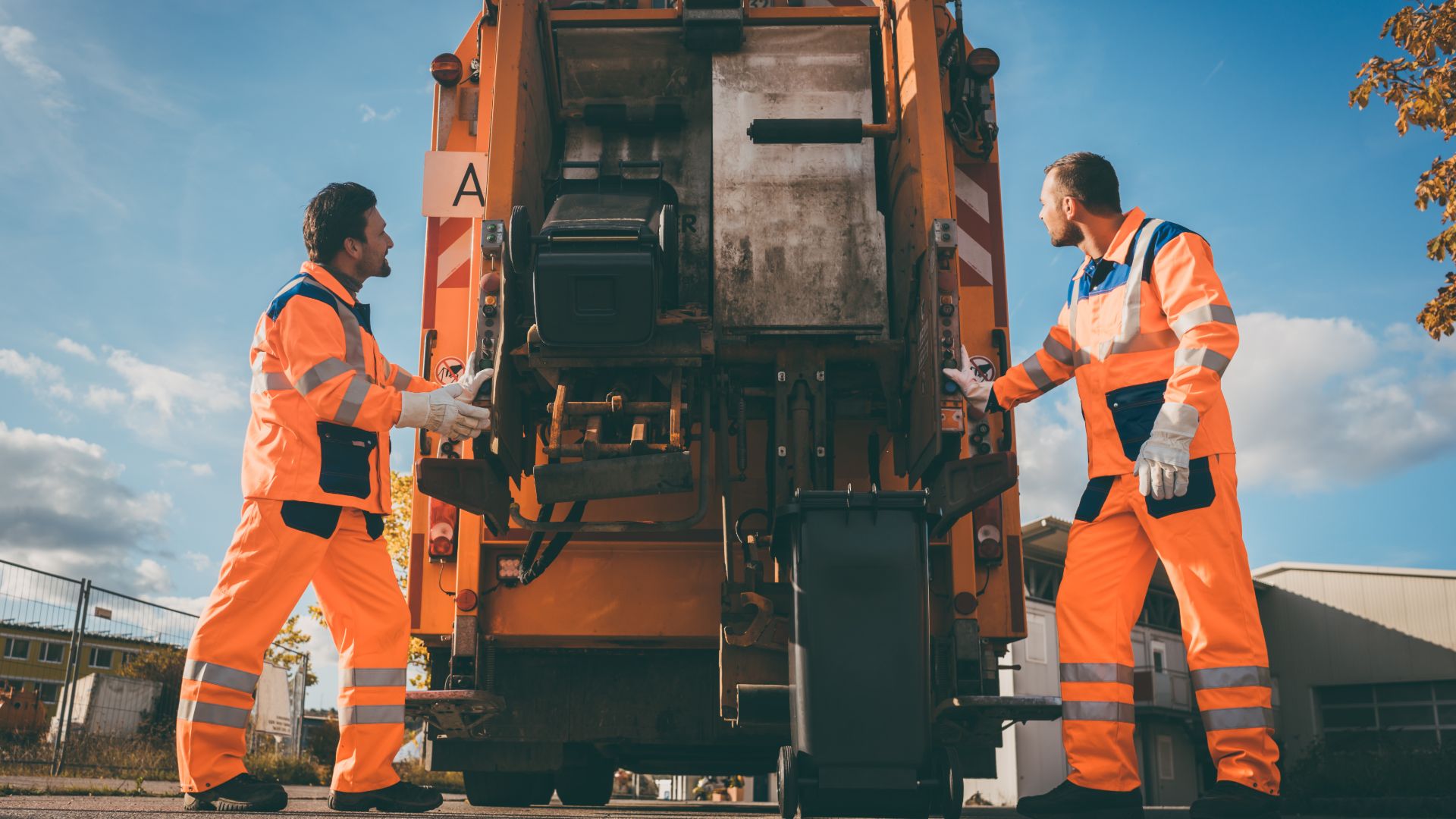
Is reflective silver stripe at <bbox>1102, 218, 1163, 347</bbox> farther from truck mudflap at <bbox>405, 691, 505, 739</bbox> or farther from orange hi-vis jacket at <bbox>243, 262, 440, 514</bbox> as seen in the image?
truck mudflap at <bbox>405, 691, 505, 739</bbox>

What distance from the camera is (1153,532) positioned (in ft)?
9.93

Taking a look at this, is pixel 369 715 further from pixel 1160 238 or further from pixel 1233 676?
pixel 1160 238

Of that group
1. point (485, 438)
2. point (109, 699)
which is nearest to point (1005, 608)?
point (485, 438)

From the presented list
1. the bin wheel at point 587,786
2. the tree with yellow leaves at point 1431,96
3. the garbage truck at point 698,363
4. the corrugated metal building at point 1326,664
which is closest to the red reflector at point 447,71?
the garbage truck at point 698,363

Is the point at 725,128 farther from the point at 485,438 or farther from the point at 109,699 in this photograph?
the point at 109,699

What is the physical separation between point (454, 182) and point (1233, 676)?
3.23 metres

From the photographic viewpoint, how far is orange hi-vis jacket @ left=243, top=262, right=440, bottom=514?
3240 mm

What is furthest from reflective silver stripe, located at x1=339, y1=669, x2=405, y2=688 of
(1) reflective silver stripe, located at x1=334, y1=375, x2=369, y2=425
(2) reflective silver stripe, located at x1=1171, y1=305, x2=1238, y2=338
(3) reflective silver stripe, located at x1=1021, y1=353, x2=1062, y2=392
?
(2) reflective silver stripe, located at x1=1171, y1=305, x2=1238, y2=338

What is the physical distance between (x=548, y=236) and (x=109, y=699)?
10.4m

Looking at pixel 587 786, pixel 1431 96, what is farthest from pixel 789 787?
pixel 1431 96

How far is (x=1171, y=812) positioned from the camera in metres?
4.97

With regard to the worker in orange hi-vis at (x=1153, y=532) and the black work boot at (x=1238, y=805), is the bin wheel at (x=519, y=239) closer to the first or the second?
the worker in orange hi-vis at (x=1153, y=532)

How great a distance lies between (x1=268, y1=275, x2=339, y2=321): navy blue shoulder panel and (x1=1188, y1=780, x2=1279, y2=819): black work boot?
2.73 m

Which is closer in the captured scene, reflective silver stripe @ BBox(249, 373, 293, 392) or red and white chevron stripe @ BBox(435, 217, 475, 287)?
reflective silver stripe @ BBox(249, 373, 293, 392)
